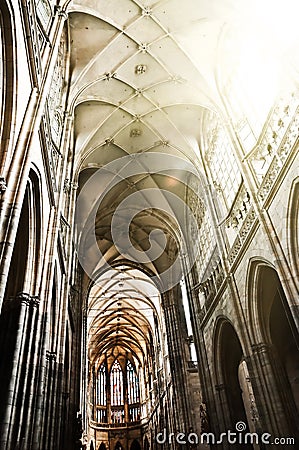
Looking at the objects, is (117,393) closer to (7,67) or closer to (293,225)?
(293,225)

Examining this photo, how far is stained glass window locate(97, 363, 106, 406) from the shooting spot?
38406mm

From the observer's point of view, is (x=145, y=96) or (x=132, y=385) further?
(x=132, y=385)

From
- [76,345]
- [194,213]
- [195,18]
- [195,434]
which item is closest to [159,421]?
[195,434]

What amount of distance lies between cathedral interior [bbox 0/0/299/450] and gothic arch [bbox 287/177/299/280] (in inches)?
1.2

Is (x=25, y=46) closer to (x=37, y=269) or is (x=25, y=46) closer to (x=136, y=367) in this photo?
(x=37, y=269)

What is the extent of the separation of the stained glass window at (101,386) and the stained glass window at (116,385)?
2.63 feet

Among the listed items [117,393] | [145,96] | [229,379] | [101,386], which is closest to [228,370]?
[229,379]

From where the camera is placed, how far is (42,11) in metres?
9.80

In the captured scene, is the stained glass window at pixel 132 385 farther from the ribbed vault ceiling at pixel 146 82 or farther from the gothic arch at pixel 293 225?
the gothic arch at pixel 293 225

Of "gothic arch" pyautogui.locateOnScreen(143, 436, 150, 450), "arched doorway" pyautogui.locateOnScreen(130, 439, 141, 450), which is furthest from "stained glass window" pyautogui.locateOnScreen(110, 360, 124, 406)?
"gothic arch" pyautogui.locateOnScreen(143, 436, 150, 450)

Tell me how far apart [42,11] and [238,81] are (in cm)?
631

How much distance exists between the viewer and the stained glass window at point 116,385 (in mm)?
38625

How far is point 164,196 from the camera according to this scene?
60.7 feet

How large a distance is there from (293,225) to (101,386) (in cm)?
3576
